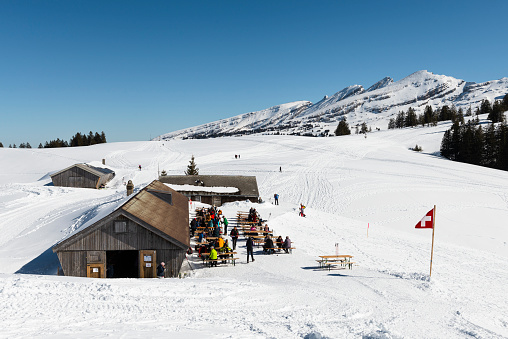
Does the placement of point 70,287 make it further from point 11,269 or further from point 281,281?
point 11,269

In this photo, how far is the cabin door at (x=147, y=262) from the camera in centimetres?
1502

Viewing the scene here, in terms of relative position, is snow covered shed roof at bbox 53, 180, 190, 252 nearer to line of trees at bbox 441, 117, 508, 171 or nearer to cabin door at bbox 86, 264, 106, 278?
cabin door at bbox 86, 264, 106, 278

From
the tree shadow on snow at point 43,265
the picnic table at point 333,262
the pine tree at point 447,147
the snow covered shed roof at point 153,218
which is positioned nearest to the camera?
the snow covered shed roof at point 153,218

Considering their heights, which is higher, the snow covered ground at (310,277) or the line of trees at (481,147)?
the line of trees at (481,147)

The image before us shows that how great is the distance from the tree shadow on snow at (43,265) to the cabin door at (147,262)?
6.12 metres

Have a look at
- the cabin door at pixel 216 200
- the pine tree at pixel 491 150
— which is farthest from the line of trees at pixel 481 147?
the cabin door at pixel 216 200

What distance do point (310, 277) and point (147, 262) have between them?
24.2ft

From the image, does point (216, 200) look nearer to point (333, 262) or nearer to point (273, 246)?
point (273, 246)

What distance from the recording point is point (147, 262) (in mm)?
15141

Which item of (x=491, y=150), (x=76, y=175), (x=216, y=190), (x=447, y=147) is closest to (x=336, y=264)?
(x=216, y=190)

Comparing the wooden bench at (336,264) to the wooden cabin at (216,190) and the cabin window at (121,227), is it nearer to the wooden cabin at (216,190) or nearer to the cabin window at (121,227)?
the cabin window at (121,227)

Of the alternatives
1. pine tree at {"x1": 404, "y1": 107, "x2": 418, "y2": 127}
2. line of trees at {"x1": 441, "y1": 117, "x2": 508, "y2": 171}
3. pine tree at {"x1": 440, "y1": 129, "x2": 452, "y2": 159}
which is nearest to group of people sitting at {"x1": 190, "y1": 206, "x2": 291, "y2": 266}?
line of trees at {"x1": 441, "y1": 117, "x2": 508, "y2": 171}

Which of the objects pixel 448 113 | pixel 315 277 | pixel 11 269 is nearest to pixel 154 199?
pixel 11 269

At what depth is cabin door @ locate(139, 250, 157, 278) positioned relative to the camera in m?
15.0
